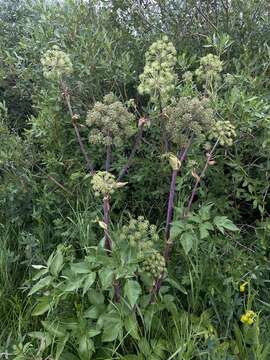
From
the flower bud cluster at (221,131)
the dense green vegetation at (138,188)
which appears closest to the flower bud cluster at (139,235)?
the dense green vegetation at (138,188)

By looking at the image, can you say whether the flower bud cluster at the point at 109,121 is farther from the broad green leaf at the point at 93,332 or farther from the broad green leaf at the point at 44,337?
the broad green leaf at the point at 44,337

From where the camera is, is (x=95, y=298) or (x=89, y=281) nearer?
(x=89, y=281)

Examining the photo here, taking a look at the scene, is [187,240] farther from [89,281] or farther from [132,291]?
[89,281]

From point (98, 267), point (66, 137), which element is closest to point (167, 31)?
point (66, 137)

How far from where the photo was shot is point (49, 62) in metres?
2.69

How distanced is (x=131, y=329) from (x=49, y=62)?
136 centimetres

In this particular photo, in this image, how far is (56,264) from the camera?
274cm

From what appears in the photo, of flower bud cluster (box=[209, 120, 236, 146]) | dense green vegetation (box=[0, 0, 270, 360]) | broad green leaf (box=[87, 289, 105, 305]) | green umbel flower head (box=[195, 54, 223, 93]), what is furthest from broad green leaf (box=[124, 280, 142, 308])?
green umbel flower head (box=[195, 54, 223, 93])

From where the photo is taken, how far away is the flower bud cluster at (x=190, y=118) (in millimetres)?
2445

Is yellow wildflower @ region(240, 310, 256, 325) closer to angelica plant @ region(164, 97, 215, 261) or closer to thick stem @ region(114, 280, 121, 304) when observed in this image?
thick stem @ region(114, 280, 121, 304)

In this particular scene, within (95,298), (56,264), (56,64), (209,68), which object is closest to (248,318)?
(95,298)

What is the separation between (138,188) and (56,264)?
36.5 inches

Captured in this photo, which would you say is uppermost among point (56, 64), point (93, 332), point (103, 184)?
point (56, 64)

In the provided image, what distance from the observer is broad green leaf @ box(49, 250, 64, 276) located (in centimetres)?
273
